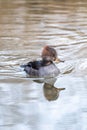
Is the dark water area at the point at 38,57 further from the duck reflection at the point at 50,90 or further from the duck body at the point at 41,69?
the duck body at the point at 41,69

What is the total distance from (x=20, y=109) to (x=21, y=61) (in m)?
3.75

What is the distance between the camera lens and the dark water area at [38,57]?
28.5 ft

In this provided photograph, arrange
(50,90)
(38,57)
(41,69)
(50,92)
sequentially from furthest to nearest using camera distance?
(38,57)
(41,69)
(50,90)
(50,92)

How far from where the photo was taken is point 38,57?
13008mm

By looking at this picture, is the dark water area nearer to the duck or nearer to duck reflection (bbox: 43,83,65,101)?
duck reflection (bbox: 43,83,65,101)

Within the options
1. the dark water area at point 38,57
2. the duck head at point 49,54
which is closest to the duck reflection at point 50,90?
the dark water area at point 38,57

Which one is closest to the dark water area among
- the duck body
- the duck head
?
the duck body

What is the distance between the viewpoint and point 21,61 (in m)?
12.8

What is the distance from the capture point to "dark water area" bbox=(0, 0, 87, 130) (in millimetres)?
8688

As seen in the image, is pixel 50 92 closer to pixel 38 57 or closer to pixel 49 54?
pixel 49 54

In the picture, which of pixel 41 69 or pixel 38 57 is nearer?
pixel 41 69

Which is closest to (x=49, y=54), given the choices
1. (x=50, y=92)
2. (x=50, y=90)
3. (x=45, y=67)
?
(x=45, y=67)

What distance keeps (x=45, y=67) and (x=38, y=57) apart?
1.43 m

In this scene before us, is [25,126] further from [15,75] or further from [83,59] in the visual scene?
[83,59]
